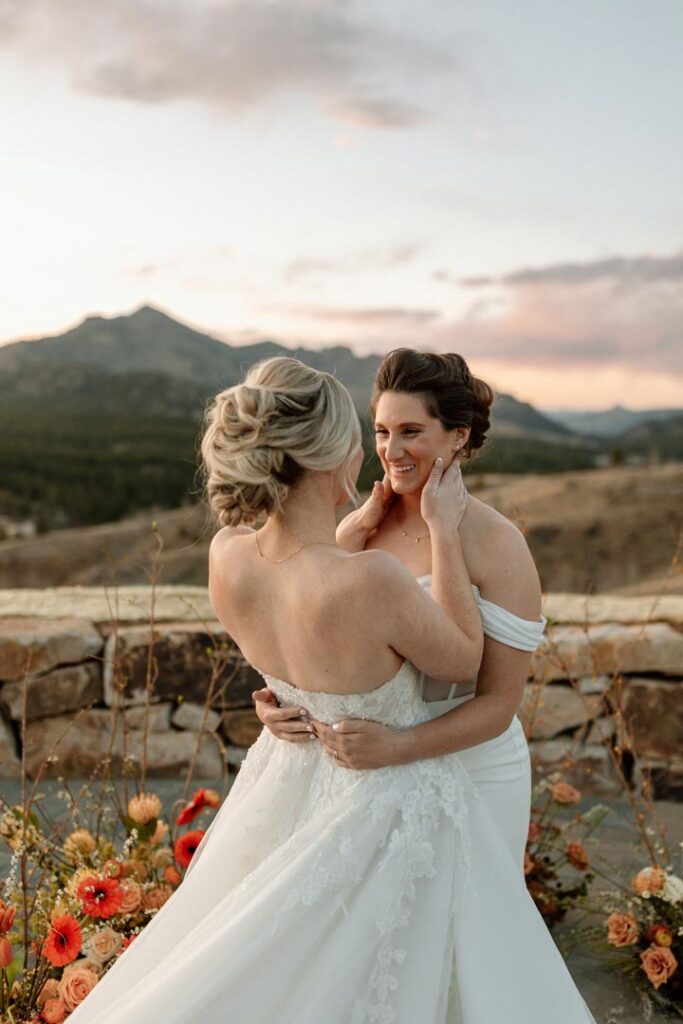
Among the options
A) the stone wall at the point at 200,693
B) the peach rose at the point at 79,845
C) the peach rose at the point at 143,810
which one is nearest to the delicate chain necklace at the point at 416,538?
the peach rose at the point at 143,810

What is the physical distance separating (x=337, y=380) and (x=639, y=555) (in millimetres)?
8669

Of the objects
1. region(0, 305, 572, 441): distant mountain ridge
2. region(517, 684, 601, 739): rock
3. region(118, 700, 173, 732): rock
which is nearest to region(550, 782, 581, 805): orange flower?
region(517, 684, 601, 739): rock

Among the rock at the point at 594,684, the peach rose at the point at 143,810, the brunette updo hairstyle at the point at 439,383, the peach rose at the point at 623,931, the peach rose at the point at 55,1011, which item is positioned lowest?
the peach rose at the point at 623,931

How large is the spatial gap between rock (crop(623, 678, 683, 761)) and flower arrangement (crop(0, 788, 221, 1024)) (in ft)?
7.34

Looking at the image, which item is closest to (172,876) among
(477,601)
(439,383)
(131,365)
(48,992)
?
(48,992)

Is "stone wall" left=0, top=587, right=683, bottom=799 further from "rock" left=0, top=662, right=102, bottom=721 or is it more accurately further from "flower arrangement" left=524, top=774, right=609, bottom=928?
"flower arrangement" left=524, top=774, right=609, bottom=928

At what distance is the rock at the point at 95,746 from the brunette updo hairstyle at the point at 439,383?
2634 mm

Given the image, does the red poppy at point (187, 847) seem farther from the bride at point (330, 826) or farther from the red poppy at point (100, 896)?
the bride at point (330, 826)

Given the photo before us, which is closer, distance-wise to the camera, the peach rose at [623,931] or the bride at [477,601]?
the bride at [477,601]

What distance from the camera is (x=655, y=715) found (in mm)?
4441

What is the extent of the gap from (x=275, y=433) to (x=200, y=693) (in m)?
2.87

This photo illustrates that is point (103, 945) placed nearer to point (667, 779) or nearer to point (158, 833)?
point (158, 833)

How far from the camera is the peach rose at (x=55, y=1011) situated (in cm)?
244

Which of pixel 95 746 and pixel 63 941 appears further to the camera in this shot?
pixel 95 746
